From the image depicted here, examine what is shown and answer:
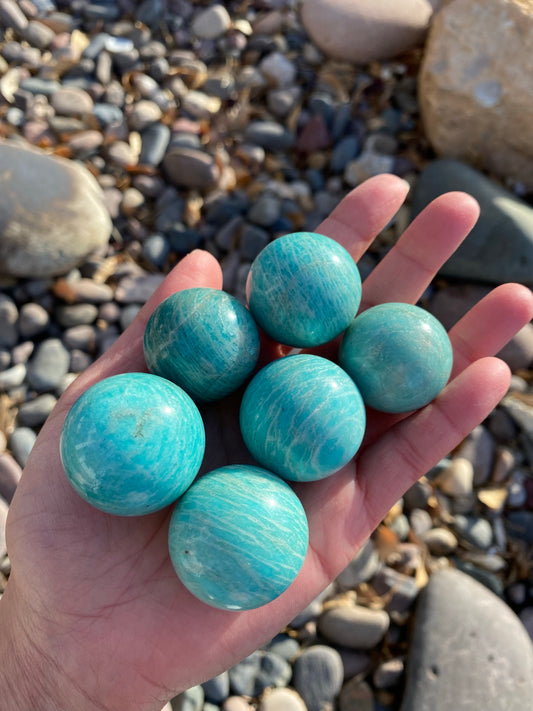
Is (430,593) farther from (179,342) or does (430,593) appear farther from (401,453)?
(179,342)

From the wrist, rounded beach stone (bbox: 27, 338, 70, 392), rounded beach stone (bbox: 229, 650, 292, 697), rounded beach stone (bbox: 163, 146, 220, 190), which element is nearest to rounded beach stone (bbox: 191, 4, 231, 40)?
rounded beach stone (bbox: 163, 146, 220, 190)

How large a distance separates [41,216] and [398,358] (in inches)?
68.1

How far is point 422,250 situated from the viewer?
92.4 inches

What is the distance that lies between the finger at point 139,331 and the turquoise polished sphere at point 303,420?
45 centimetres

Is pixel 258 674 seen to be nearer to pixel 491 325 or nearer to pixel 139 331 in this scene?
pixel 139 331

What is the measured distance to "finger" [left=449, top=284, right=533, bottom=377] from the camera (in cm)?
221

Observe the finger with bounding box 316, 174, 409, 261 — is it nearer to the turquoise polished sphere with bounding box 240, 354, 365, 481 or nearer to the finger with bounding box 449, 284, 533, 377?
the finger with bounding box 449, 284, 533, 377

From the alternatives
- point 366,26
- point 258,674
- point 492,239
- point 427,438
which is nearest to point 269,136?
point 366,26

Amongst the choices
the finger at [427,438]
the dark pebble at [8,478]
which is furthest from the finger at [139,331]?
the finger at [427,438]

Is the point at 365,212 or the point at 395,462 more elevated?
the point at 365,212

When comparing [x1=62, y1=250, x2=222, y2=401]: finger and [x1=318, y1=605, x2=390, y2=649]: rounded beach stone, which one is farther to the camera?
[x1=318, y1=605, x2=390, y2=649]: rounded beach stone

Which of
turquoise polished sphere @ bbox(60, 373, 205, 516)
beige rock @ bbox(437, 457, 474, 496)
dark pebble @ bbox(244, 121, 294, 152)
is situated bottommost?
beige rock @ bbox(437, 457, 474, 496)

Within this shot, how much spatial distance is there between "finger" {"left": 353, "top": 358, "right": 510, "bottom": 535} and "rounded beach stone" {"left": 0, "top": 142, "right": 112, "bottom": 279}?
5.29 ft

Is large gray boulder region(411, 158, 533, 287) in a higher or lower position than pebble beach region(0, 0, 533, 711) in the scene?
higher
